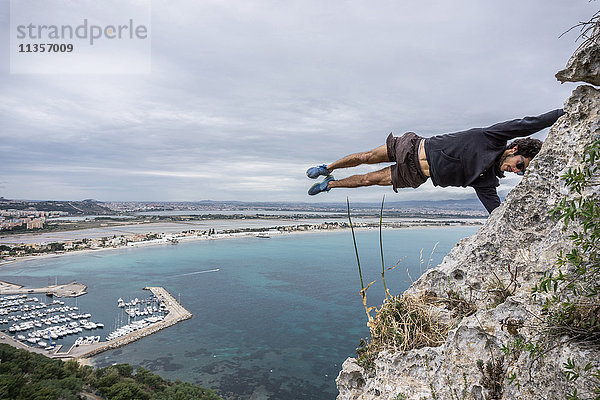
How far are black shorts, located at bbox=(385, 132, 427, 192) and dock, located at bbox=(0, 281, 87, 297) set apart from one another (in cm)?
4792

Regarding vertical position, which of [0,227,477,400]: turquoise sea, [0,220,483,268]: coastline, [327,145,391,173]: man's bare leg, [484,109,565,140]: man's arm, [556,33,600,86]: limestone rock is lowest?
[0,227,477,400]: turquoise sea

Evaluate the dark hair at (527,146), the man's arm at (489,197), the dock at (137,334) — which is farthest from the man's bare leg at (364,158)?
the dock at (137,334)

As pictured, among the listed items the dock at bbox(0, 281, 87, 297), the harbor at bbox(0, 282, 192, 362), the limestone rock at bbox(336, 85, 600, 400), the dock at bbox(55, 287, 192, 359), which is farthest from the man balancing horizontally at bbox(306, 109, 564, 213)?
the dock at bbox(0, 281, 87, 297)

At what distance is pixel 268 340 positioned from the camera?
2975cm

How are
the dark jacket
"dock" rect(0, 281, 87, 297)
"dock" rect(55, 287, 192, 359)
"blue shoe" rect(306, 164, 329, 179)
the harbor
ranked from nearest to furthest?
the dark jacket < "blue shoe" rect(306, 164, 329, 179) < "dock" rect(55, 287, 192, 359) < the harbor < "dock" rect(0, 281, 87, 297)

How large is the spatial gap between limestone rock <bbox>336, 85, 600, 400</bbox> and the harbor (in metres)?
28.3

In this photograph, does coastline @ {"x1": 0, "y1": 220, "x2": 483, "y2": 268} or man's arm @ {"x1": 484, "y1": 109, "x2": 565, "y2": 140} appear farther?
coastline @ {"x1": 0, "y1": 220, "x2": 483, "y2": 268}

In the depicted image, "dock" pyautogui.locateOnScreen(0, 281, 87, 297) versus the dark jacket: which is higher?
the dark jacket

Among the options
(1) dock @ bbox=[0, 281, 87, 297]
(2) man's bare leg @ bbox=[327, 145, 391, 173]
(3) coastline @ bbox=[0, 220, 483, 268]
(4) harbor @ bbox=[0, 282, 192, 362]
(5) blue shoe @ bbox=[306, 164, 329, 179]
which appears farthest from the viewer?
(3) coastline @ bbox=[0, 220, 483, 268]

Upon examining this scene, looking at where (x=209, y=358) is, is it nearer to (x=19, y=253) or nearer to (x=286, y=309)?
(x=286, y=309)

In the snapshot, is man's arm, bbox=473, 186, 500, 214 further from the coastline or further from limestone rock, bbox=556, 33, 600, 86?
the coastline

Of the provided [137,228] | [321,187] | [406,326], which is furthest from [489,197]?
[137,228]

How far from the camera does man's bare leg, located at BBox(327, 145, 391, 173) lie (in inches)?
114

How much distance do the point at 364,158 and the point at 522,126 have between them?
1149mm
